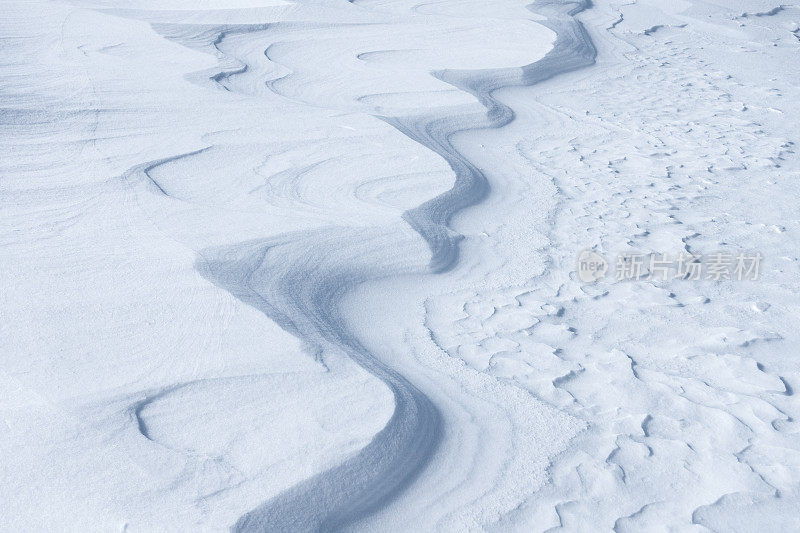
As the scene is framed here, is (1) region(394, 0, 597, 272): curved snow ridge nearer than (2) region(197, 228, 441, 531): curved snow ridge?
No

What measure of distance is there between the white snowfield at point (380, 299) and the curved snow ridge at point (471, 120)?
16 mm

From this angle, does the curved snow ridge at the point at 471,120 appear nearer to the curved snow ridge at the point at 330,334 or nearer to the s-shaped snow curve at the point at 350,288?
the s-shaped snow curve at the point at 350,288

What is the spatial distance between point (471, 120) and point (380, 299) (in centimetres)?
144

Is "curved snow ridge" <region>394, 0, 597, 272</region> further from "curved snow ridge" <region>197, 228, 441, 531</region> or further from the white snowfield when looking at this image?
"curved snow ridge" <region>197, 228, 441, 531</region>

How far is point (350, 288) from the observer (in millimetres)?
1864

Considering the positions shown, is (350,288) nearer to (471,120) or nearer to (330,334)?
(330,334)

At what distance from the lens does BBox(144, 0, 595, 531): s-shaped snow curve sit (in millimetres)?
1173

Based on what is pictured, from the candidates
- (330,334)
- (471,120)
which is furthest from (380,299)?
(471,120)

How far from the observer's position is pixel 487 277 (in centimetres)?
196

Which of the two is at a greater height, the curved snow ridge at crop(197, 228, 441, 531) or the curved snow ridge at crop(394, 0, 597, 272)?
the curved snow ridge at crop(197, 228, 441, 531)

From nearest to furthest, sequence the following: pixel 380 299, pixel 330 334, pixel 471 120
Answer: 1. pixel 330 334
2. pixel 380 299
3. pixel 471 120

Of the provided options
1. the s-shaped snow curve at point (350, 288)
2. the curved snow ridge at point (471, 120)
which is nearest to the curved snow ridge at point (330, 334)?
the s-shaped snow curve at point (350, 288)

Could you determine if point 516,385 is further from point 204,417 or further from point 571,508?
point 204,417

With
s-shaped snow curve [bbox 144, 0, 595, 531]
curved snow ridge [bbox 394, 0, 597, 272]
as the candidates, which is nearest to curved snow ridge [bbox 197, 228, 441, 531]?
s-shaped snow curve [bbox 144, 0, 595, 531]
